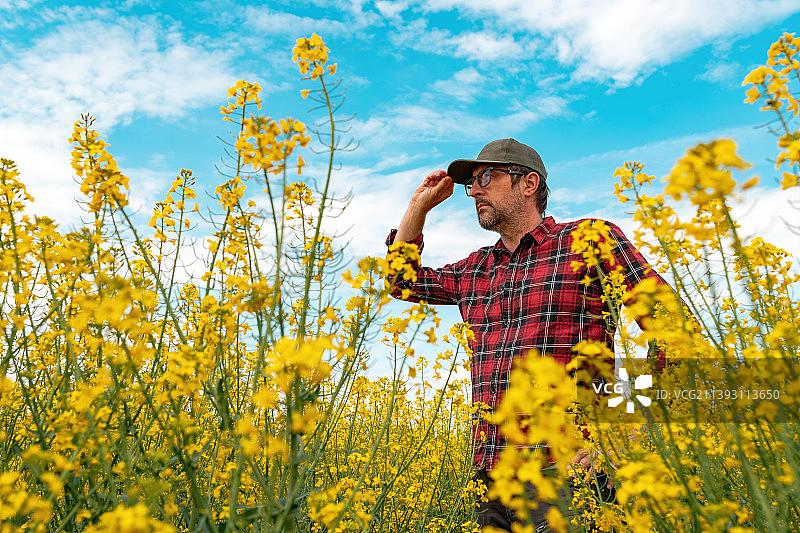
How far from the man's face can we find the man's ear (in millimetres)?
48

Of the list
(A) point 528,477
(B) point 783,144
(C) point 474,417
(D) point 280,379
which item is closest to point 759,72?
(B) point 783,144

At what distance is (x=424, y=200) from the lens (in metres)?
3.94

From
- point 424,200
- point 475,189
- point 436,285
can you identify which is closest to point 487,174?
point 475,189

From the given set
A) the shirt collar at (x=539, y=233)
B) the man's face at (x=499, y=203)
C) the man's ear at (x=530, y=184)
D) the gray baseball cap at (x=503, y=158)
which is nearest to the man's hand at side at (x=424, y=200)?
the gray baseball cap at (x=503, y=158)

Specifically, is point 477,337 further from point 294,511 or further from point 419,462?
point 294,511

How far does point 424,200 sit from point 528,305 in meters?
1.12

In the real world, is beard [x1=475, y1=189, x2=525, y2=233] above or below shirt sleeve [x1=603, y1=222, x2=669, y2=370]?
above

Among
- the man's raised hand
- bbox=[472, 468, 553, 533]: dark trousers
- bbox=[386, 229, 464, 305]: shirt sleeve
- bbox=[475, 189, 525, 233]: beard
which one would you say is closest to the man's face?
bbox=[475, 189, 525, 233]: beard

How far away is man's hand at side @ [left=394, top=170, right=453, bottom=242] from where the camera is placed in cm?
393

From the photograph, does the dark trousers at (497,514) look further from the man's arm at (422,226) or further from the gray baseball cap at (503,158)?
the gray baseball cap at (503,158)

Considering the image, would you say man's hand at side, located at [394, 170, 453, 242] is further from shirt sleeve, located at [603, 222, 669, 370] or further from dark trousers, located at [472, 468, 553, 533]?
dark trousers, located at [472, 468, 553, 533]

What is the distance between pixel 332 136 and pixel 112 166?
76 centimetres

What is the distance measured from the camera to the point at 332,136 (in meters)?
1.85

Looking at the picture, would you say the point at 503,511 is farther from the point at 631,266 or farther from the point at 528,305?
the point at 631,266
